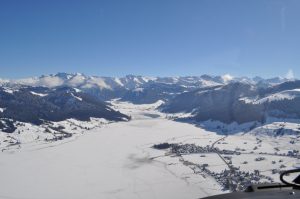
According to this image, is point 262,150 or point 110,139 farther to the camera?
point 110,139

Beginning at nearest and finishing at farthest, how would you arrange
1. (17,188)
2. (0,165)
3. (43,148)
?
(17,188), (0,165), (43,148)

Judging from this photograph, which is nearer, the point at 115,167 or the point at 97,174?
the point at 97,174

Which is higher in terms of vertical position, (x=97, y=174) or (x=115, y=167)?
(x=115, y=167)

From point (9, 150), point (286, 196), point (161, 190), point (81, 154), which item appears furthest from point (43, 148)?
point (286, 196)

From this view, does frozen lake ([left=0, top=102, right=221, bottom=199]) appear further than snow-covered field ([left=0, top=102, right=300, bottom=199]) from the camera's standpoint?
No

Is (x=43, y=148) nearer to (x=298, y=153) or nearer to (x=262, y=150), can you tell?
(x=262, y=150)

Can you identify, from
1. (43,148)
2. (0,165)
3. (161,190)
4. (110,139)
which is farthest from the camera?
(110,139)

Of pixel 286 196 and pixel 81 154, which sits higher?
pixel 286 196

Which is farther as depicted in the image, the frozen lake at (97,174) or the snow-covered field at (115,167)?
the snow-covered field at (115,167)
